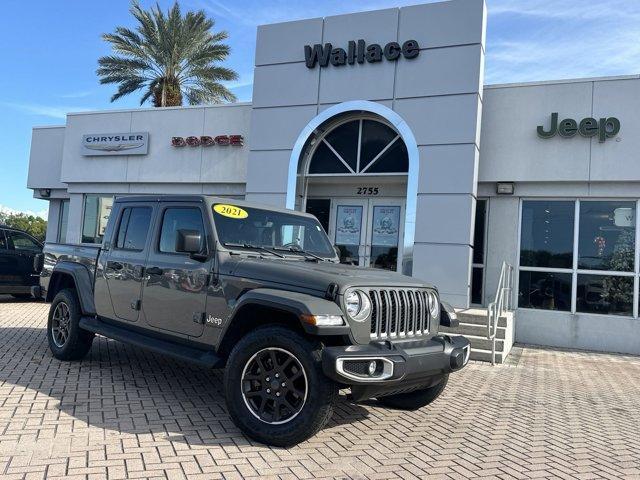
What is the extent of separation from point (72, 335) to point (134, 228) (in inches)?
63.6

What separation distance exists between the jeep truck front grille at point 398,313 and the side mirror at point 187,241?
1602mm

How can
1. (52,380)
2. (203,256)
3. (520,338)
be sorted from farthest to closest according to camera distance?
(520,338) → (52,380) → (203,256)

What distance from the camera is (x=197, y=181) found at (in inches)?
568

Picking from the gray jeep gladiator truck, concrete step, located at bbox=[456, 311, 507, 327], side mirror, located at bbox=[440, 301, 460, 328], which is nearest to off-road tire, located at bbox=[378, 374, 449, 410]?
the gray jeep gladiator truck

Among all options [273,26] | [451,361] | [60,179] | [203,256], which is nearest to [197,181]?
[273,26]

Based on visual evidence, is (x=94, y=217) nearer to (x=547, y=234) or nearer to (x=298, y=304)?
(x=547, y=234)

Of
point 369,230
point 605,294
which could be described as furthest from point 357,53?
point 605,294

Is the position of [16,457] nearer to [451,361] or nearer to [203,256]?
[203,256]

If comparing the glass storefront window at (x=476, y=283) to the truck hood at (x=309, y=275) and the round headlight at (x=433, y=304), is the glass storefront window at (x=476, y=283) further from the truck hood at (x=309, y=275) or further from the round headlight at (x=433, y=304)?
the truck hood at (x=309, y=275)

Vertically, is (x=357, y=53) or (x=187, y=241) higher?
(x=357, y=53)

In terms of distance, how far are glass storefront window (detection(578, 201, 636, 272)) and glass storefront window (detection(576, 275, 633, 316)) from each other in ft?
0.72

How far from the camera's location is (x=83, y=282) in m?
6.33

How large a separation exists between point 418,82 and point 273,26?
3.88m

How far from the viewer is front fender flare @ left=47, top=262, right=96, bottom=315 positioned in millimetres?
6195
